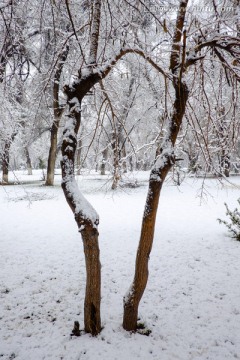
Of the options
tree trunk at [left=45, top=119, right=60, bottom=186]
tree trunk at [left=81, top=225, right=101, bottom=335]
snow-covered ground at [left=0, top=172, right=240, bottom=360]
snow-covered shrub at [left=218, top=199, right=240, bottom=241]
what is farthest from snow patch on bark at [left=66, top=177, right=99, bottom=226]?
tree trunk at [left=45, top=119, right=60, bottom=186]

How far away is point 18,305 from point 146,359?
7.46 ft

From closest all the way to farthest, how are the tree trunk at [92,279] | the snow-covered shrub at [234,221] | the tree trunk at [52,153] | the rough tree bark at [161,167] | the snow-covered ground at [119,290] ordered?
the rough tree bark at [161,167], the tree trunk at [92,279], the snow-covered ground at [119,290], the snow-covered shrub at [234,221], the tree trunk at [52,153]

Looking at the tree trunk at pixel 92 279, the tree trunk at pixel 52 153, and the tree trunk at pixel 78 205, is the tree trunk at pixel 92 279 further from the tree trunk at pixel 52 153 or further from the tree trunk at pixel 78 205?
the tree trunk at pixel 52 153

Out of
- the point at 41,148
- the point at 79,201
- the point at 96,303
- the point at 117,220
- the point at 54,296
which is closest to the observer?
the point at 79,201

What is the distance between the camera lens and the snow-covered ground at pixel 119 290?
3.18 m

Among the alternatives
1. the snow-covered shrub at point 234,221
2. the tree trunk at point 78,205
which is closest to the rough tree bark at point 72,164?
the tree trunk at point 78,205

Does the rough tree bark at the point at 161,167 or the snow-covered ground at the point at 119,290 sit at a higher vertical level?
the rough tree bark at the point at 161,167

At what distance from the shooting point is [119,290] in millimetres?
4629

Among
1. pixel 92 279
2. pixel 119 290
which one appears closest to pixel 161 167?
pixel 92 279

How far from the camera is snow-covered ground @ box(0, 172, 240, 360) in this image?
3178 mm

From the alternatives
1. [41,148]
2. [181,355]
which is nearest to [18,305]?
[181,355]

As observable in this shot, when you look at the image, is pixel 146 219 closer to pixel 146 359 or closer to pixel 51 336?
pixel 146 359

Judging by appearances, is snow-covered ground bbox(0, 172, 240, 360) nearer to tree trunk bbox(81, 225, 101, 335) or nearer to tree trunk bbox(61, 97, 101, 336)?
tree trunk bbox(81, 225, 101, 335)

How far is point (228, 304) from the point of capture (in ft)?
13.6
